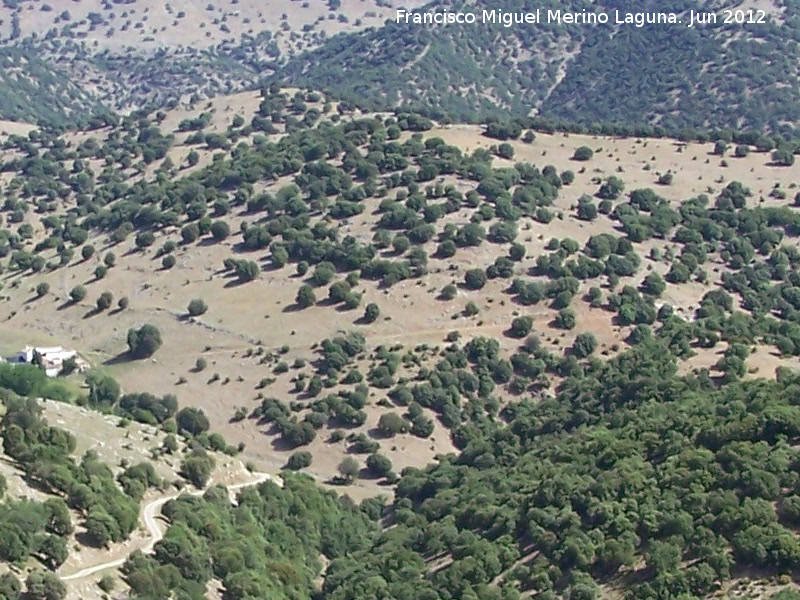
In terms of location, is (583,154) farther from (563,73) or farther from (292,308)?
(563,73)

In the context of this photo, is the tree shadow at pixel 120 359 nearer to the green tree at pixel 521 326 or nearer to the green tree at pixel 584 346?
the green tree at pixel 521 326

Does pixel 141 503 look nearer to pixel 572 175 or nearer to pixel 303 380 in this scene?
pixel 303 380

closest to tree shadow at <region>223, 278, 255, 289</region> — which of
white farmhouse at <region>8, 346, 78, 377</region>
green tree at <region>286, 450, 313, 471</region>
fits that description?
white farmhouse at <region>8, 346, 78, 377</region>

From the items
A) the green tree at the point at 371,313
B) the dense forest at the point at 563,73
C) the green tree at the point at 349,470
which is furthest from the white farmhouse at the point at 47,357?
the dense forest at the point at 563,73

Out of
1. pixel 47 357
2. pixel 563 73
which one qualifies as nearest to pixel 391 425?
pixel 47 357

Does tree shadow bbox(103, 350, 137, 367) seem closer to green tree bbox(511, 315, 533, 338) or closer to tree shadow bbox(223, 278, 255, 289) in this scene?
tree shadow bbox(223, 278, 255, 289)

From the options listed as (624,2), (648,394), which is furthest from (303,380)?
(624,2)
